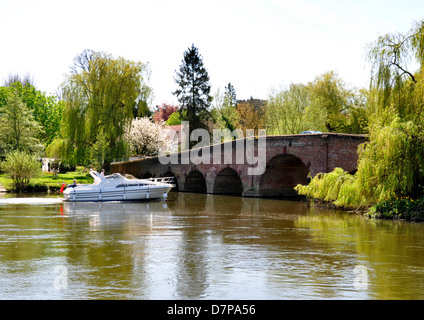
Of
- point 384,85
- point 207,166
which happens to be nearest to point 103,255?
point 384,85

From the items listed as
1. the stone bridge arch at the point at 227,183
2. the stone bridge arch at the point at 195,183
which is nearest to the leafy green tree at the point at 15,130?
the stone bridge arch at the point at 195,183

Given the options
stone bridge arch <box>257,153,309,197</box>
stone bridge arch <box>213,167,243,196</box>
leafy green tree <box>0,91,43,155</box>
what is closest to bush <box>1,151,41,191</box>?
leafy green tree <box>0,91,43,155</box>

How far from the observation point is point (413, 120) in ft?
74.2

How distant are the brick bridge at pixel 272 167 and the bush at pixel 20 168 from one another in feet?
34.1

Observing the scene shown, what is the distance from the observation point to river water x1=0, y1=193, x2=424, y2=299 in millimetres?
10344

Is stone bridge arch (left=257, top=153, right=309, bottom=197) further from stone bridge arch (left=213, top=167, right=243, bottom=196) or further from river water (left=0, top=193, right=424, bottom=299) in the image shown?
river water (left=0, top=193, right=424, bottom=299)

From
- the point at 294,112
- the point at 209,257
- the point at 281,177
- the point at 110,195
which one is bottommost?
the point at 209,257

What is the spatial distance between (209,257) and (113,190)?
66.2 ft

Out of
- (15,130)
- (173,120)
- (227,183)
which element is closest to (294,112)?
(227,183)

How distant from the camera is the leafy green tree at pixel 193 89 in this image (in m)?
61.9

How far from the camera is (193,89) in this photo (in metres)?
62.3

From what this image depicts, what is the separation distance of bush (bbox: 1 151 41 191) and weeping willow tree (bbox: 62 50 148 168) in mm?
5037

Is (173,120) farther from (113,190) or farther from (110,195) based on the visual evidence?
(110,195)
